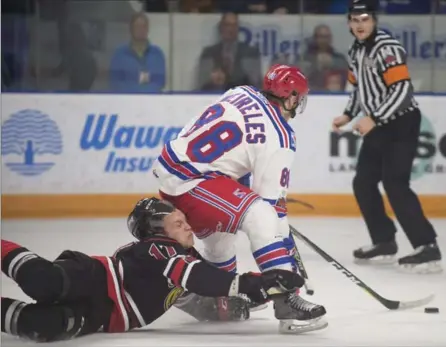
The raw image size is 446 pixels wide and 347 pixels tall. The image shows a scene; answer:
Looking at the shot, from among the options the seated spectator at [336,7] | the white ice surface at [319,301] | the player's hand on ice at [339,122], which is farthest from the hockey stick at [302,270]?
the seated spectator at [336,7]

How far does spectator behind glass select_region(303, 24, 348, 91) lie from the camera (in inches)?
298

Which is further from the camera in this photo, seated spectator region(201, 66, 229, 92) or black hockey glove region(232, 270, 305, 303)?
seated spectator region(201, 66, 229, 92)

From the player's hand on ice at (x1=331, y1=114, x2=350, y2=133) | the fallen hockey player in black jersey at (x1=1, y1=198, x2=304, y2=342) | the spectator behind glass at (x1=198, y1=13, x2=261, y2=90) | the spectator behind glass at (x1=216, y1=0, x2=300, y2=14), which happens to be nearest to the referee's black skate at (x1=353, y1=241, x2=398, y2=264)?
the player's hand on ice at (x1=331, y1=114, x2=350, y2=133)

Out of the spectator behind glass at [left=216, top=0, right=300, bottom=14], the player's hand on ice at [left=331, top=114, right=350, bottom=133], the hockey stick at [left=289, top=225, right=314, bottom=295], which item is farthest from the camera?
the spectator behind glass at [left=216, top=0, right=300, bottom=14]

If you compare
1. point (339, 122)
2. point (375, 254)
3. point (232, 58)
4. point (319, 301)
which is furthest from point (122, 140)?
point (319, 301)

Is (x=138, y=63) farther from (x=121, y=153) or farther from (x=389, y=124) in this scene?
(x=389, y=124)

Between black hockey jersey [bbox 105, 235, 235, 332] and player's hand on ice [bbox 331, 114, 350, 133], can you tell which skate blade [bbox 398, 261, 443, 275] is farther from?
black hockey jersey [bbox 105, 235, 235, 332]

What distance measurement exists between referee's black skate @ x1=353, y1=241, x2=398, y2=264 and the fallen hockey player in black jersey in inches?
73.3

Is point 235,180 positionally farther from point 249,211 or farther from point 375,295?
point 375,295

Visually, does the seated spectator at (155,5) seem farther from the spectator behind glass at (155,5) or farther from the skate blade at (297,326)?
the skate blade at (297,326)

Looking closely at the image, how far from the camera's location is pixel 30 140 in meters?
6.98

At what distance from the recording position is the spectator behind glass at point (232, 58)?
24.9ft

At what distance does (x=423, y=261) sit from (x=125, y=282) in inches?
79.0

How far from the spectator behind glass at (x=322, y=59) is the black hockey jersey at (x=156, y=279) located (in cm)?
408
